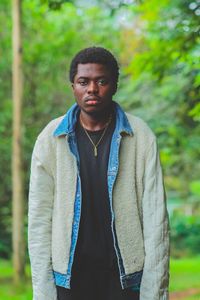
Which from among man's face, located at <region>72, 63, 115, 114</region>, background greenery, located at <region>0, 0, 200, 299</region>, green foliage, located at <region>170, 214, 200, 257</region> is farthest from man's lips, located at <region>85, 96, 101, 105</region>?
green foliage, located at <region>170, 214, 200, 257</region>

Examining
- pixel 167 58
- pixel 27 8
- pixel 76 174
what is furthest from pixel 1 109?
pixel 76 174

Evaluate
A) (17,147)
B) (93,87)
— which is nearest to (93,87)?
(93,87)

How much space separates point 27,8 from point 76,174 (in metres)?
10.5

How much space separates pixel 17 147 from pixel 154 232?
6754 millimetres

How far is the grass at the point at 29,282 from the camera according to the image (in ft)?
29.5

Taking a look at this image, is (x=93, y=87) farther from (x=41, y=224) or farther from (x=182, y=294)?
(x=182, y=294)

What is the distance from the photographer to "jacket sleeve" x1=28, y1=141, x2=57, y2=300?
2.80 m

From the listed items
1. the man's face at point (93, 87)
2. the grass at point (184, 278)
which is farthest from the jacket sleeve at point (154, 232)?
the grass at point (184, 278)

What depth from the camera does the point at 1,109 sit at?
12508 millimetres

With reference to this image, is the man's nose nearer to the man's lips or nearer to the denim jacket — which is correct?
the man's lips

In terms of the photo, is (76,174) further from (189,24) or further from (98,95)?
(189,24)

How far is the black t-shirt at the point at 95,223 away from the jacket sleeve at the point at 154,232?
18 cm

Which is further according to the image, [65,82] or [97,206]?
[65,82]

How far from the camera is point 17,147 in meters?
9.30
